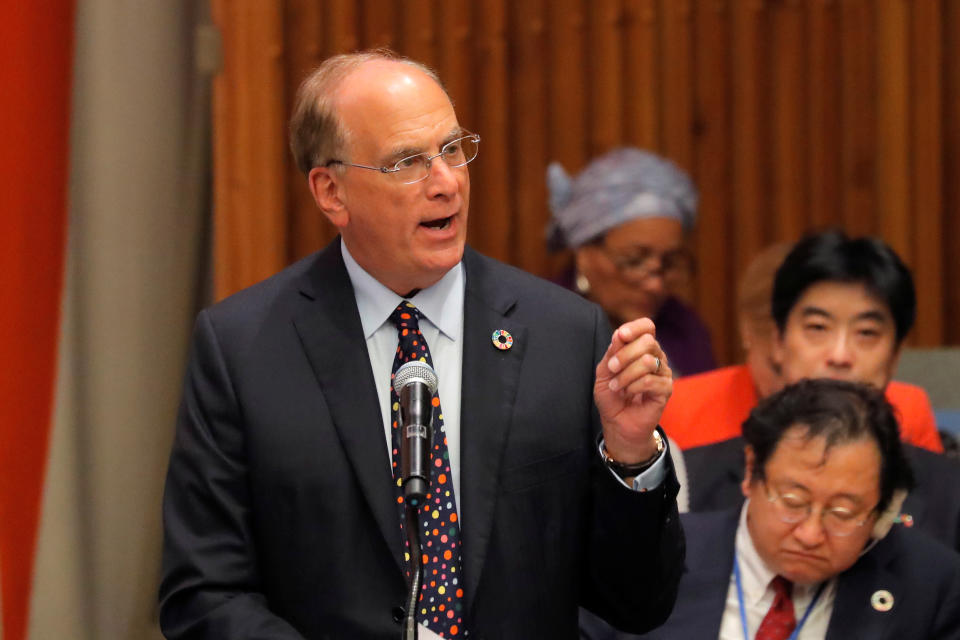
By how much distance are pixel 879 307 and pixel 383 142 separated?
163 centimetres

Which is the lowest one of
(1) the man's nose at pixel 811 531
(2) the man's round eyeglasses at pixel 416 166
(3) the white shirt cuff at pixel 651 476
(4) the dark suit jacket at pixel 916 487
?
(4) the dark suit jacket at pixel 916 487

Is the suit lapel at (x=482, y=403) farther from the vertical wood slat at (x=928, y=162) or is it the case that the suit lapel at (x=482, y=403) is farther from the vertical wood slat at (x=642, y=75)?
the vertical wood slat at (x=928, y=162)

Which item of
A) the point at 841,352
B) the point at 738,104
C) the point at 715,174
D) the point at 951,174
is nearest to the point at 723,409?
the point at 841,352

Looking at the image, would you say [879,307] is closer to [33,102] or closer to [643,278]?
[643,278]

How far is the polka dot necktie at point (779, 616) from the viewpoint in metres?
2.36

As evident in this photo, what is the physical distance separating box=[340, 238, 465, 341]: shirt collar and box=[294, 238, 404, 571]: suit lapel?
2cm

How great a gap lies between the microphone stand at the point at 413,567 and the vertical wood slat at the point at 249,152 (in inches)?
93.9

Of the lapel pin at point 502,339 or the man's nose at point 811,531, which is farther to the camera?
the man's nose at point 811,531

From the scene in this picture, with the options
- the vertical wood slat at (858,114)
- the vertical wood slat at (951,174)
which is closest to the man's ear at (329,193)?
the vertical wood slat at (858,114)

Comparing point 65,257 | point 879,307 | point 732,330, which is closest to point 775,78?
point 732,330

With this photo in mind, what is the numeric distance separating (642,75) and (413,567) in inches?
126

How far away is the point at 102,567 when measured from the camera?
3.37m

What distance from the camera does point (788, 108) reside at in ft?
14.5

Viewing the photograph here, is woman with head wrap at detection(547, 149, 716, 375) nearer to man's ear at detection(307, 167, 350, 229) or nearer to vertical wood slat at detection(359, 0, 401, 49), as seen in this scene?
vertical wood slat at detection(359, 0, 401, 49)
